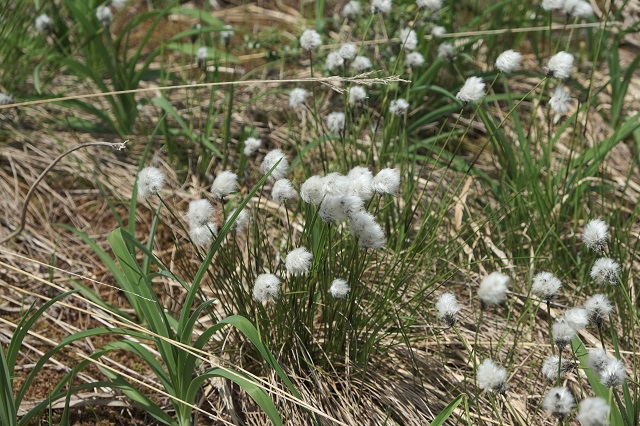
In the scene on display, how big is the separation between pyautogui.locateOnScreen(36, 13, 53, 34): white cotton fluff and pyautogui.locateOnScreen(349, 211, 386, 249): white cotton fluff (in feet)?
6.78

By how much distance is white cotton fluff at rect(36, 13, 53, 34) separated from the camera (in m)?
3.27

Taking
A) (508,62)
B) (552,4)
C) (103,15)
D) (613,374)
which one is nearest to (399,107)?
(508,62)

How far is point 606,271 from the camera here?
1860 millimetres

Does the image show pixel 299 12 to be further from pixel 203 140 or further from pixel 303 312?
pixel 303 312

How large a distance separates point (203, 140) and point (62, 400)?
1158mm

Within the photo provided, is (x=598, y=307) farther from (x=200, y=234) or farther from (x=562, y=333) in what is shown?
(x=200, y=234)

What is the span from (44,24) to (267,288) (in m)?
1.98

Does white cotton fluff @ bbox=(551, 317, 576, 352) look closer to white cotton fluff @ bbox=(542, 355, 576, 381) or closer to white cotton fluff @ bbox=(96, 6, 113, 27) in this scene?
white cotton fluff @ bbox=(542, 355, 576, 381)

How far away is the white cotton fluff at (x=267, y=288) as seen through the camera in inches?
73.0

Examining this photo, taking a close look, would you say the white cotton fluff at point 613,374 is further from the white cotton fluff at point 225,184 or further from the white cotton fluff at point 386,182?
the white cotton fluff at point 225,184

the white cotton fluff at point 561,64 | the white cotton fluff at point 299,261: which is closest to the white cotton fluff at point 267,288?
the white cotton fluff at point 299,261

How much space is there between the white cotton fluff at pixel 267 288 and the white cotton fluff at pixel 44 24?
76.6 inches

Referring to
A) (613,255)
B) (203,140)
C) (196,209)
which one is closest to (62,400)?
(196,209)

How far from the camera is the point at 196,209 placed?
73.9 inches
